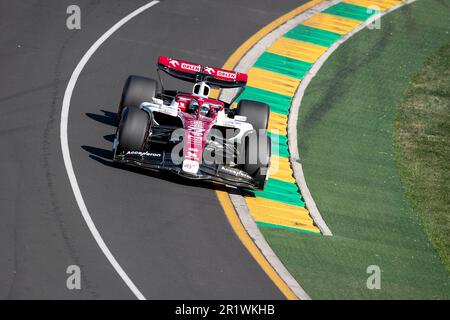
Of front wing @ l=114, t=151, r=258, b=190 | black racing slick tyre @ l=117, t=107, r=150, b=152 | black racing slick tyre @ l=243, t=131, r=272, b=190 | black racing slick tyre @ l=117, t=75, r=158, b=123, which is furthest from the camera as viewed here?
black racing slick tyre @ l=117, t=75, r=158, b=123

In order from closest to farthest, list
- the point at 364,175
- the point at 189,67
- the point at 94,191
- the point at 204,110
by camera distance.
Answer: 1. the point at 94,191
2. the point at 204,110
3. the point at 189,67
4. the point at 364,175

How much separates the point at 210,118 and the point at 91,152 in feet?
8.16

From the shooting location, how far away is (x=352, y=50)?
27.1 meters

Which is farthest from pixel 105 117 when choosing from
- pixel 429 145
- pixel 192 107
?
pixel 429 145

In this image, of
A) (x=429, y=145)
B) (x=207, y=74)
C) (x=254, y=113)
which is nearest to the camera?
(x=254, y=113)

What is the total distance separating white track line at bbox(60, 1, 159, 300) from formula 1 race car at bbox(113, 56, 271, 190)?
102 cm

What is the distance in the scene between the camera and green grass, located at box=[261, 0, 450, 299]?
16891 mm

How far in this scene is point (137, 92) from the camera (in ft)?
65.5

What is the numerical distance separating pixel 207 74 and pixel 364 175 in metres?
4.02

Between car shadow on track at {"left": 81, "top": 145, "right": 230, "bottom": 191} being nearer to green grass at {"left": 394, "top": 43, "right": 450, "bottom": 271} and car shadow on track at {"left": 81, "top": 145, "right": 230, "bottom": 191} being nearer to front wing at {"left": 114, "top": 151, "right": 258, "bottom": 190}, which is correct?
front wing at {"left": 114, "top": 151, "right": 258, "bottom": 190}

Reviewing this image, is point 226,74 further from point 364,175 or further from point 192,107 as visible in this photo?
point 364,175

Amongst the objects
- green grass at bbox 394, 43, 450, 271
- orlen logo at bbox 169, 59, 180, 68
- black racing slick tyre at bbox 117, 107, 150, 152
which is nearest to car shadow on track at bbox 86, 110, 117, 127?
orlen logo at bbox 169, 59, 180, 68
